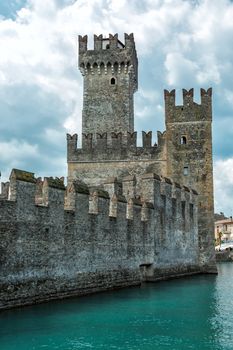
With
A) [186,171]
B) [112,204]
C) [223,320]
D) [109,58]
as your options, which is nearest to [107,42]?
[109,58]

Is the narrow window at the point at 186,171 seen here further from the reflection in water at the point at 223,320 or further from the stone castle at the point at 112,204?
the reflection in water at the point at 223,320

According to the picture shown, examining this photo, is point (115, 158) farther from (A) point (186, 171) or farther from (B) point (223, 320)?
(B) point (223, 320)

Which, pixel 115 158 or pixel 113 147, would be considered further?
pixel 113 147

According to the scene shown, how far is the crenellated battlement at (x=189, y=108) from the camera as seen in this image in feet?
110

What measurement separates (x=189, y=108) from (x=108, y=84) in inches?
324

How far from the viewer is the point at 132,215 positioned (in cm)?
2247

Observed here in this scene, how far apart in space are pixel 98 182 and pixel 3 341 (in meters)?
23.0

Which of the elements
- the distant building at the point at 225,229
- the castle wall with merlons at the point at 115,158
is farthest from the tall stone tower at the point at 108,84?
the distant building at the point at 225,229

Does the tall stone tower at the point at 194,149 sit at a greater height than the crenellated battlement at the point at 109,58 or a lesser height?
lesser

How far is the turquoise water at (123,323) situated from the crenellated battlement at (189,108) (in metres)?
16.6

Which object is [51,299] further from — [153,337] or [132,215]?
[132,215]

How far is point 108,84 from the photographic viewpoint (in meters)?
39.2

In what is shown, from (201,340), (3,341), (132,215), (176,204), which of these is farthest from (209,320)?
(176,204)

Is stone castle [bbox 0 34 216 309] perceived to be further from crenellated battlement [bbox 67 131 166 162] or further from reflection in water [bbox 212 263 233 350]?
reflection in water [bbox 212 263 233 350]
